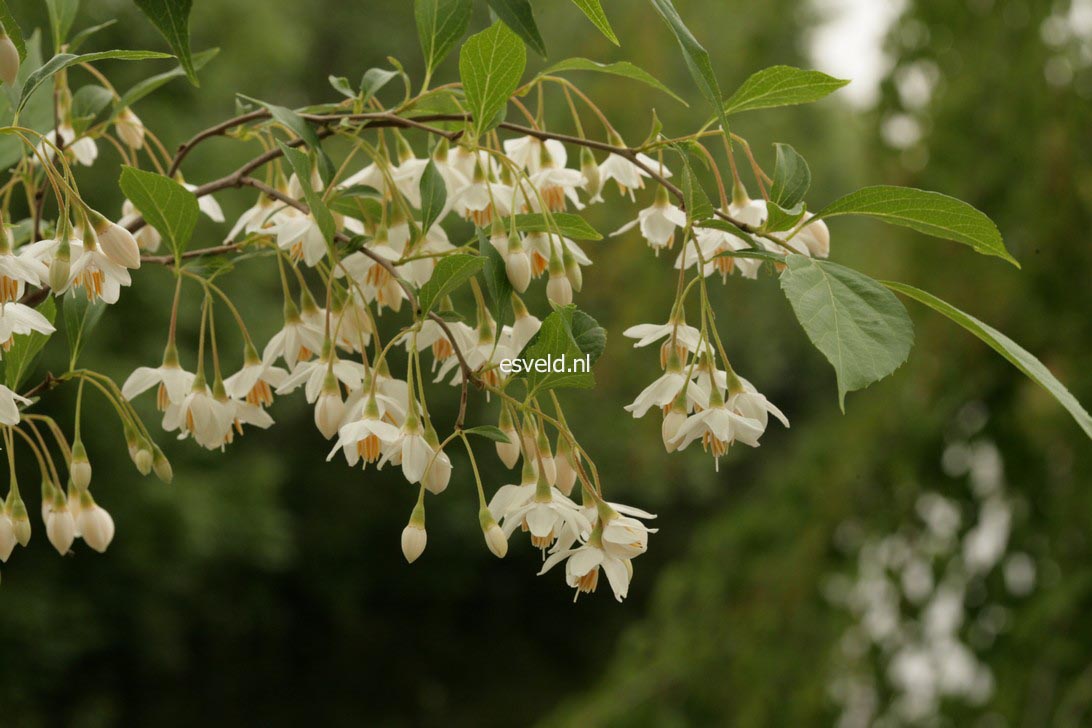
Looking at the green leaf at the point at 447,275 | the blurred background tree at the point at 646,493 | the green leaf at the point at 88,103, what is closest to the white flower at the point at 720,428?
the green leaf at the point at 447,275

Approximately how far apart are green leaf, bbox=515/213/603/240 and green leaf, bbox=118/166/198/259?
6.4 inches

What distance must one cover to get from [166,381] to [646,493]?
661cm

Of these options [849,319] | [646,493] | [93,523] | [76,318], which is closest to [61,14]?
[76,318]

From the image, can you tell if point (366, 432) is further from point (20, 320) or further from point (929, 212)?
point (929, 212)

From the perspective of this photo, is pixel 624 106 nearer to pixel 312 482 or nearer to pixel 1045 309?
pixel 1045 309

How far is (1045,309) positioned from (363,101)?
1.59m

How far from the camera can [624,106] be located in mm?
A: 3723

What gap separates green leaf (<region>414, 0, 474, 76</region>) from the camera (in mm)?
A: 583

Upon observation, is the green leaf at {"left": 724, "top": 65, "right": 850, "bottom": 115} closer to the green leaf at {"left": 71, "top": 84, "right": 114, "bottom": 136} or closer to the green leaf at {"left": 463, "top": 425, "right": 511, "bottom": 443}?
the green leaf at {"left": 463, "top": 425, "right": 511, "bottom": 443}

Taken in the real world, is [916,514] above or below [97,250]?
below

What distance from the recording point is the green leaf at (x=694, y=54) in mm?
399

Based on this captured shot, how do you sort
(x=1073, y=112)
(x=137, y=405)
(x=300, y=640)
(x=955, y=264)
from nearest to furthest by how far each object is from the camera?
1. (x=1073, y=112)
2. (x=955, y=264)
3. (x=137, y=405)
4. (x=300, y=640)

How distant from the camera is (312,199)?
478 mm

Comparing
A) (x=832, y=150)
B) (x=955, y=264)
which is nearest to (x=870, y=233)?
(x=955, y=264)
